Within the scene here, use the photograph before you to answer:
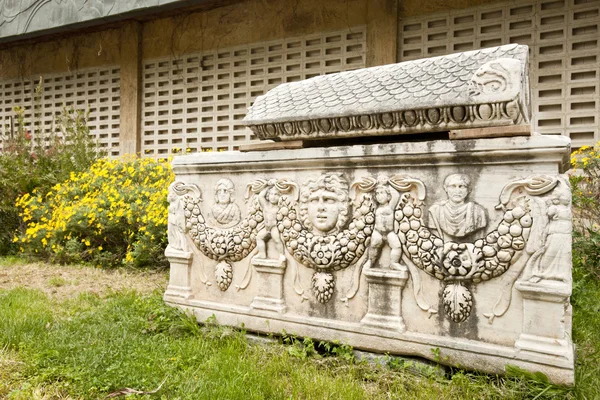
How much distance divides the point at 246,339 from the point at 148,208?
262 centimetres

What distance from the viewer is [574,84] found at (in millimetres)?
4605

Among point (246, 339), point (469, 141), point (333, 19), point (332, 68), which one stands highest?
point (333, 19)

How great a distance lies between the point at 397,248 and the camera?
2398mm

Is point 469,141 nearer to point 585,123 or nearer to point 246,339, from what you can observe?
point 246,339

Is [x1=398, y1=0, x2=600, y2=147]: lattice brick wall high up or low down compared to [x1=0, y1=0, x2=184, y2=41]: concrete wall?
down

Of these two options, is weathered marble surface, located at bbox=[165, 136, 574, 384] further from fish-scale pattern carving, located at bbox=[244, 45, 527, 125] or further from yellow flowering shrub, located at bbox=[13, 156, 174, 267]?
yellow flowering shrub, located at bbox=[13, 156, 174, 267]

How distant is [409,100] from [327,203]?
0.72 metres

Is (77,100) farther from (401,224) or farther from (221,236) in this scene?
(401,224)

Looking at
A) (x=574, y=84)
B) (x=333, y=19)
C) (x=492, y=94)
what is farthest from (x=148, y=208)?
(x=574, y=84)

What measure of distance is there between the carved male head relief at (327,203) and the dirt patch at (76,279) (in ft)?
6.17

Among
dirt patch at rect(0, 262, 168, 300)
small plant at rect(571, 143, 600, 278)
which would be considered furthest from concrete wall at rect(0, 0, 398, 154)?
dirt patch at rect(0, 262, 168, 300)

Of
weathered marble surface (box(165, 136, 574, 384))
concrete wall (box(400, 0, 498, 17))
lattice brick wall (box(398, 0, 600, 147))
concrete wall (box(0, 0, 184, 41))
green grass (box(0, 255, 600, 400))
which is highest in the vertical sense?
concrete wall (box(0, 0, 184, 41))

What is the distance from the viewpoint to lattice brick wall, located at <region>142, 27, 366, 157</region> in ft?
19.7

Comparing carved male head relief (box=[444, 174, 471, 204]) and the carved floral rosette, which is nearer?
carved male head relief (box=[444, 174, 471, 204])
